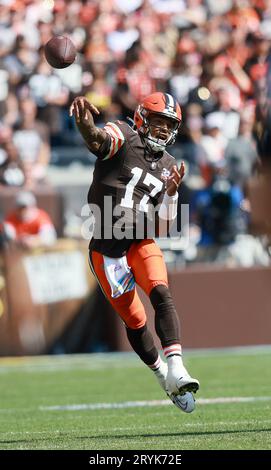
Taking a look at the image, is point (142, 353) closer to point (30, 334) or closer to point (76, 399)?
point (76, 399)

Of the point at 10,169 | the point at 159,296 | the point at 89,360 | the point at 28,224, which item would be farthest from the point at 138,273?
the point at 10,169

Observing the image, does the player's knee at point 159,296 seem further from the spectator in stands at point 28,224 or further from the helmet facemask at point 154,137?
the spectator in stands at point 28,224

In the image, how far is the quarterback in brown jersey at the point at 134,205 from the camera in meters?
7.56

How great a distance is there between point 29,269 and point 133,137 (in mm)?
6033

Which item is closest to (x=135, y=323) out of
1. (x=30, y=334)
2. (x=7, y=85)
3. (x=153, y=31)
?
(x=30, y=334)

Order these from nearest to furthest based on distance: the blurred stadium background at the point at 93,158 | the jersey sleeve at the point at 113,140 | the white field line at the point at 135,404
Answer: the jersey sleeve at the point at 113,140 < the white field line at the point at 135,404 < the blurred stadium background at the point at 93,158

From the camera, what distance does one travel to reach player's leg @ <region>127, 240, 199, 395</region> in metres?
6.90

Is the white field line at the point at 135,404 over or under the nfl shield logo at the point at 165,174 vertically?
under

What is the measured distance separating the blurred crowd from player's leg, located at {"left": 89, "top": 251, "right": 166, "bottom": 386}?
6354mm

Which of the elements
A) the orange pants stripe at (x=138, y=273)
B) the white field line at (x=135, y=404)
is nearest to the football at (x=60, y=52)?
the orange pants stripe at (x=138, y=273)

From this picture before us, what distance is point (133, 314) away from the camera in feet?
25.6

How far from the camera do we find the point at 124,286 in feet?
25.1

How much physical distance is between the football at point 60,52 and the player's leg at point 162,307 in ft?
4.56
